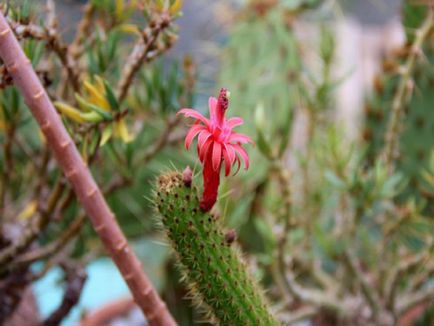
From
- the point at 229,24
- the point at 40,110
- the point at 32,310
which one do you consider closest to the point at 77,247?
the point at 32,310

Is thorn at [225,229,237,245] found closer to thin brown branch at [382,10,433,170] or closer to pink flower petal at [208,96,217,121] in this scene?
pink flower petal at [208,96,217,121]

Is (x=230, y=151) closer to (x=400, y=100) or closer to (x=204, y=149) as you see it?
(x=204, y=149)

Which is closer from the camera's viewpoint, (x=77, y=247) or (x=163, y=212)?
(x=163, y=212)

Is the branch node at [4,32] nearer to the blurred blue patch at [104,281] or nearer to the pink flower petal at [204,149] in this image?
the pink flower petal at [204,149]

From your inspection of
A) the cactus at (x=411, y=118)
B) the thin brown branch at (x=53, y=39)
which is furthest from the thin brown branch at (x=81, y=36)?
the cactus at (x=411, y=118)

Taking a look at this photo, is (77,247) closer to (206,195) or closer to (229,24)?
(206,195)
